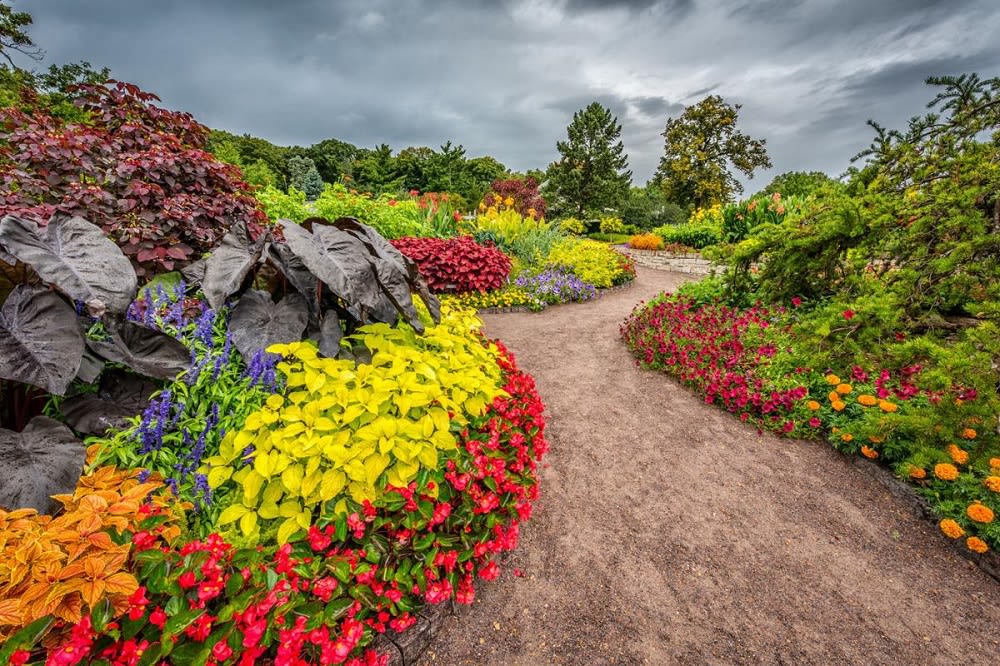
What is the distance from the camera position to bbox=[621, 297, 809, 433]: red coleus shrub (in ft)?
9.83

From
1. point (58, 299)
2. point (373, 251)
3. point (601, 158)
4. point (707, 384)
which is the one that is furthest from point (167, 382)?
point (601, 158)

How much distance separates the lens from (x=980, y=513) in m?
1.81

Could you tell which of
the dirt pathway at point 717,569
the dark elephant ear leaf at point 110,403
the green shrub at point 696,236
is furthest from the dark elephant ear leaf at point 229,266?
the green shrub at point 696,236

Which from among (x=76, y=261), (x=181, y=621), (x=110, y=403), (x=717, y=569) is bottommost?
(x=717, y=569)

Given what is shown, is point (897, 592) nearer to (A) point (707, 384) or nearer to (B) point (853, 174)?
(A) point (707, 384)

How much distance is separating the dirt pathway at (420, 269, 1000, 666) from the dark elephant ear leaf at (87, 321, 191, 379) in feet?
4.49

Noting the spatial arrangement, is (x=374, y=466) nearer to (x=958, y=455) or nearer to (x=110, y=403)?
(x=110, y=403)

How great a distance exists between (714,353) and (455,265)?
352 cm

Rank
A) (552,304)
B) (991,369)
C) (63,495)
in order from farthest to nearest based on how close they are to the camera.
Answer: (552,304)
(991,369)
(63,495)

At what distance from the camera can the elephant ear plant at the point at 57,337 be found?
1.14 m

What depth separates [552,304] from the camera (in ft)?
20.6

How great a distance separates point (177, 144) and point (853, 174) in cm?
529

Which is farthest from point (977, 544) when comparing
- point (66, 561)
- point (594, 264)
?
point (594, 264)

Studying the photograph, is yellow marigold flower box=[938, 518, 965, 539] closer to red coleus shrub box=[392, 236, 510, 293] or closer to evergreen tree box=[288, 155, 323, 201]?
red coleus shrub box=[392, 236, 510, 293]
